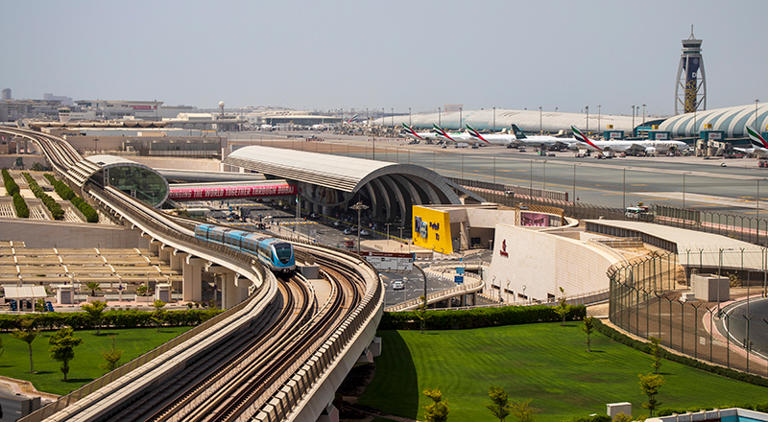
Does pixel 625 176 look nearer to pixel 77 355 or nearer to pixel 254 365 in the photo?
pixel 77 355

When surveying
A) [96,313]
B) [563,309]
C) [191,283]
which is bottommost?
[191,283]

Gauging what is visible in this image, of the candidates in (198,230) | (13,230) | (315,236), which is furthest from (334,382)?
(315,236)

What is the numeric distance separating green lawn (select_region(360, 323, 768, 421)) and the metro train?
22.2 ft

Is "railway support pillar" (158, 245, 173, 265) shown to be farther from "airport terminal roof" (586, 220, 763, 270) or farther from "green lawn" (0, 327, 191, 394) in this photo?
"airport terminal roof" (586, 220, 763, 270)

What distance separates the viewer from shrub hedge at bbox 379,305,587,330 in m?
A: 45.3

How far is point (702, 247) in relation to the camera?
51500mm

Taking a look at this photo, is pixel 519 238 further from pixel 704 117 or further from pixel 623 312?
pixel 704 117

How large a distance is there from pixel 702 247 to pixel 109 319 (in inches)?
1298

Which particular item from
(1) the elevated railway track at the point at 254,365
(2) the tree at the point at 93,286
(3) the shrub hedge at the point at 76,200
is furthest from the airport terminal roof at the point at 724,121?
(1) the elevated railway track at the point at 254,365

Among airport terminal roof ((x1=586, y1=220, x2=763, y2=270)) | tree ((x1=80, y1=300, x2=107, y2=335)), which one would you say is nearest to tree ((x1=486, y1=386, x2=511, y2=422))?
airport terminal roof ((x1=586, y1=220, x2=763, y2=270))

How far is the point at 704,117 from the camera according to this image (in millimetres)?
184000

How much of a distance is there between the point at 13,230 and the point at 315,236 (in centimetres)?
2757

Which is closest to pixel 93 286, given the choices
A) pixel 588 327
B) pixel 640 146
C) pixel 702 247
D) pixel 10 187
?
pixel 588 327

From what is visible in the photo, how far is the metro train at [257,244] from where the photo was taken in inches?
1847
